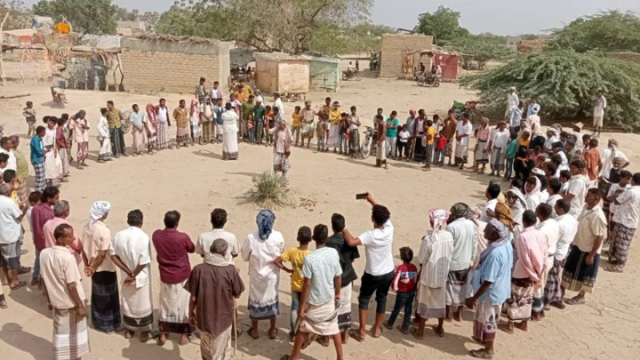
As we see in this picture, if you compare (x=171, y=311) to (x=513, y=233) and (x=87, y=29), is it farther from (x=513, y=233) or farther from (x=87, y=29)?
(x=87, y=29)

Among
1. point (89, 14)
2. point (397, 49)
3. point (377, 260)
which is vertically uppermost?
point (89, 14)

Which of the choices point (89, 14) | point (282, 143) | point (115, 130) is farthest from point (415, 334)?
point (89, 14)

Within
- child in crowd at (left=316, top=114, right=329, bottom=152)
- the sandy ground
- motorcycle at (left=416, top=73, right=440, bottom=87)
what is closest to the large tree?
motorcycle at (left=416, top=73, right=440, bottom=87)

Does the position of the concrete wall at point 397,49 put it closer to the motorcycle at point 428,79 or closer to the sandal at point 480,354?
the motorcycle at point 428,79

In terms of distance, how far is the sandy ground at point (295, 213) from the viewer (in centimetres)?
531

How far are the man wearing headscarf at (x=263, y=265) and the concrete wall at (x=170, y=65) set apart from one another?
51.8 ft

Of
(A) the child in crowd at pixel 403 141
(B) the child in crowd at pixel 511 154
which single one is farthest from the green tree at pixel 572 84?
(A) the child in crowd at pixel 403 141

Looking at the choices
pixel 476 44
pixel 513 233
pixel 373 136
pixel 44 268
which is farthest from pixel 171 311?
pixel 476 44

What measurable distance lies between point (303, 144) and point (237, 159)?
93.2 inches

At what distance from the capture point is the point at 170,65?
19969 millimetres

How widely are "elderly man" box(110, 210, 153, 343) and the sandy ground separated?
218mm

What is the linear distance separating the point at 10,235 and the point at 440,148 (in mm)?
9153

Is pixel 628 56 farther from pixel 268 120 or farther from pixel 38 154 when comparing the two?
pixel 38 154

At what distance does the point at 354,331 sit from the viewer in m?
5.56
